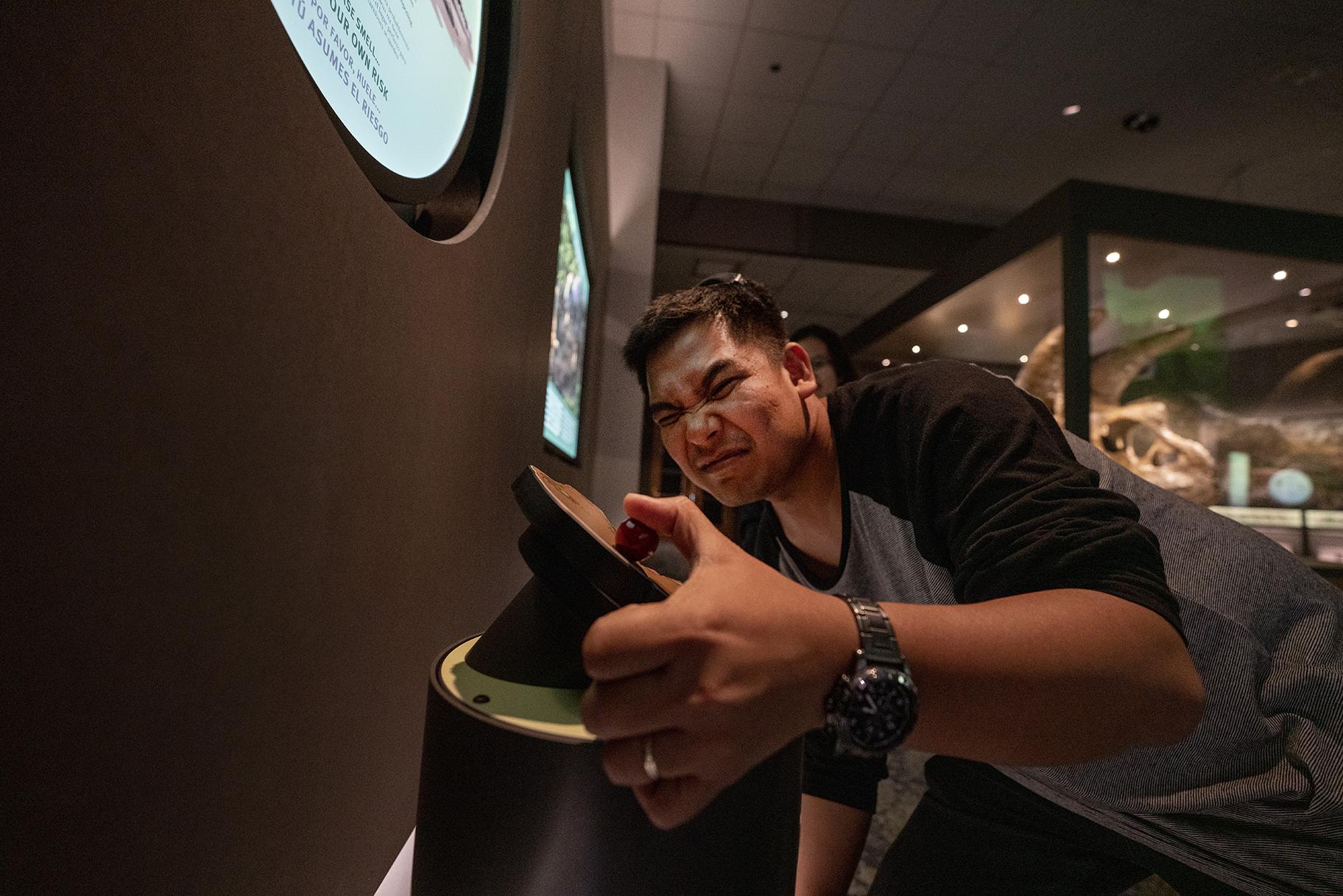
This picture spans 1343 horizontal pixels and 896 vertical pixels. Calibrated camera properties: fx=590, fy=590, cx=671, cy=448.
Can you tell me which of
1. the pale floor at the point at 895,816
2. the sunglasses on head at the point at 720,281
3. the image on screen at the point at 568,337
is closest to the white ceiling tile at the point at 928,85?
the image on screen at the point at 568,337

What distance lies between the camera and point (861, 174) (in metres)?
4.36

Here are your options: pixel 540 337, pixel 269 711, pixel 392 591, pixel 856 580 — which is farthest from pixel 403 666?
pixel 540 337

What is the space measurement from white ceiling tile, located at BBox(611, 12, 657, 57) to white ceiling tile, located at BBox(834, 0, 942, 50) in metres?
0.99

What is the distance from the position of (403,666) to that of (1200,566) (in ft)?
3.35

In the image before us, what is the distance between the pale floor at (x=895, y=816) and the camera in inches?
46.1

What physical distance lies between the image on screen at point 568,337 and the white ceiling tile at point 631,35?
157 cm

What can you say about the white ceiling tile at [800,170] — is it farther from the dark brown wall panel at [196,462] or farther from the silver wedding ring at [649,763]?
the silver wedding ring at [649,763]

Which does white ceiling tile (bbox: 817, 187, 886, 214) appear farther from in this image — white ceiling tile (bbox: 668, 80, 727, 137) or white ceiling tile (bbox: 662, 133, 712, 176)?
white ceiling tile (bbox: 668, 80, 727, 137)

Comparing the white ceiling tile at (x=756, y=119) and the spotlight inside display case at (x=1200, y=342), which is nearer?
the spotlight inside display case at (x=1200, y=342)

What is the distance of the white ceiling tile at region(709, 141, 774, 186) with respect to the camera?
412 centimetres

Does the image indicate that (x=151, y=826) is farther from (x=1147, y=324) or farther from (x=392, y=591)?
(x=1147, y=324)

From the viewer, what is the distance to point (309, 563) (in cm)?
45

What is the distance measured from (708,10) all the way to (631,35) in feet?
1.50

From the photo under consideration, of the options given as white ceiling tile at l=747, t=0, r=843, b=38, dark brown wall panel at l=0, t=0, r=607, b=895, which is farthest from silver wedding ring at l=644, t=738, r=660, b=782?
white ceiling tile at l=747, t=0, r=843, b=38
